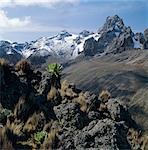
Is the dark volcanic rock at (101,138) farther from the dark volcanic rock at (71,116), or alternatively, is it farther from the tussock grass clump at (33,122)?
the tussock grass clump at (33,122)

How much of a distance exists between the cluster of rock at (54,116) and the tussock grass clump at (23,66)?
0.19ft

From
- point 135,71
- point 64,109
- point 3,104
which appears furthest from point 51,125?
point 135,71

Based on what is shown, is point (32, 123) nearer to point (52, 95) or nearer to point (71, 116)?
point (71, 116)

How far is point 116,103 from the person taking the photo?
27188 mm

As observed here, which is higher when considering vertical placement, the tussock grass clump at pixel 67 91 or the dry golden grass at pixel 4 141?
the tussock grass clump at pixel 67 91

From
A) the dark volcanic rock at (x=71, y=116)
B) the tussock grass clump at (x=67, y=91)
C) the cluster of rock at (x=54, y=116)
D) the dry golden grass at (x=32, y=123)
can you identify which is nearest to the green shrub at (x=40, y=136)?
the cluster of rock at (x=54, y=116)

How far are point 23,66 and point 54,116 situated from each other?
4232 mm

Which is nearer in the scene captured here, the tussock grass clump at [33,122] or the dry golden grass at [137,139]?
the tussock grass clump at [33,122]

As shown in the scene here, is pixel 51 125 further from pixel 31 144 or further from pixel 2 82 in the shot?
pixel 2 82

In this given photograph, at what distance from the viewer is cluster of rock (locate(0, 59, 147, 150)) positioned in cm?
2048

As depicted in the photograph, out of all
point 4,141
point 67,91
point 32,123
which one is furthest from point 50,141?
point 67,91

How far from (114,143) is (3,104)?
6713mm

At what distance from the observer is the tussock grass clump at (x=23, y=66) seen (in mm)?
26069

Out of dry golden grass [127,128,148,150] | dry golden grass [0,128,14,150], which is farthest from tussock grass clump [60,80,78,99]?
dry golden grass [0,128,14,150]
